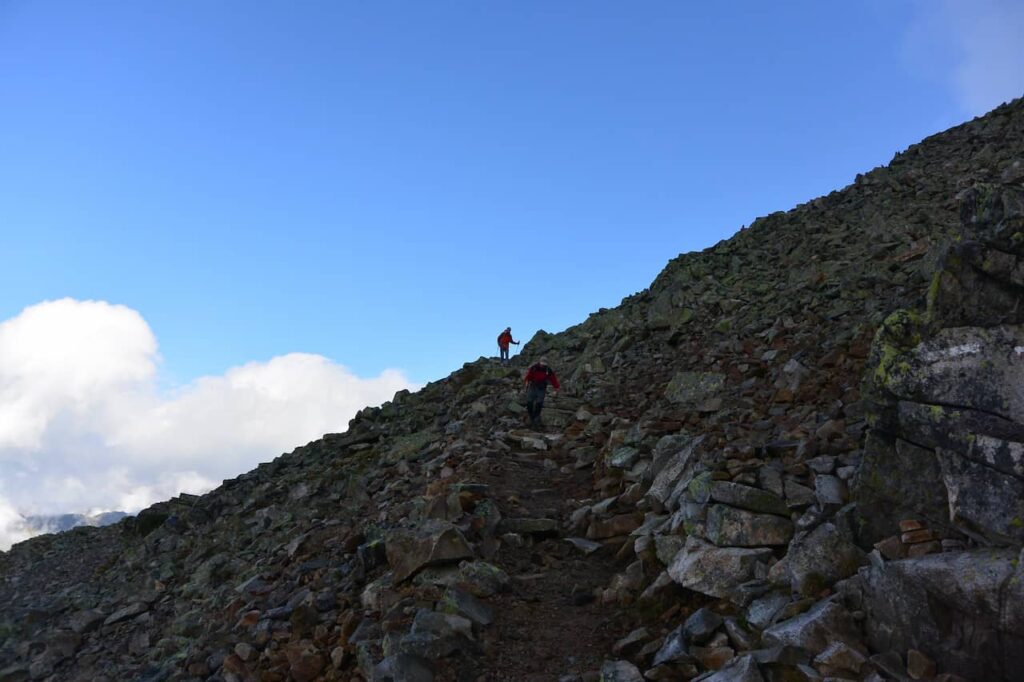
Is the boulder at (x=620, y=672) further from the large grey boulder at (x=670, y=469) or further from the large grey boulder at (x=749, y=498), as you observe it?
the large grey boulder at (x=670, y=469)

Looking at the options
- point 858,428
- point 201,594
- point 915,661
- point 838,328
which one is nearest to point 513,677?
point 915,661

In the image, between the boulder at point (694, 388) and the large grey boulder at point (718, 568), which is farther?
the boulder at point (694, 388)

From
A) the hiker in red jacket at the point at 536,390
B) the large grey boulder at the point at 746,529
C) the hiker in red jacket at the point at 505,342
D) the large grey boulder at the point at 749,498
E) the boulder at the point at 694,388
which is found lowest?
the large grey boulder at the point at 746,529

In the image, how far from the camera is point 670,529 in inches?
392

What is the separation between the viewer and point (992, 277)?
7.75m

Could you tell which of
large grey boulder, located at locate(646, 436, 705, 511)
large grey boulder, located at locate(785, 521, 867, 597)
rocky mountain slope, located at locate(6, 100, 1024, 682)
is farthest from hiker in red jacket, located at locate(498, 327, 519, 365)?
large grey boulder, located at locate(785, 521, 867, 597)

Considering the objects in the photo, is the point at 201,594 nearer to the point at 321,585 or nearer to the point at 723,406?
the point at 321,585

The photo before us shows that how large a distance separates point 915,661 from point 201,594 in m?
14.8

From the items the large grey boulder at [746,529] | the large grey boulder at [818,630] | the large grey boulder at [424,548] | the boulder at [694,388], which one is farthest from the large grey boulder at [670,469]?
the large grey boulder at [818,630]

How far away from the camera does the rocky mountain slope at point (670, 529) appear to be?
672 centimetres

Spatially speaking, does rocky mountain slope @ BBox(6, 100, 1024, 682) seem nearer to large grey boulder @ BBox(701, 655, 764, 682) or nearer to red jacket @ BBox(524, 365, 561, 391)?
large grey boulder @ BBox(701, 655, 764, 682)

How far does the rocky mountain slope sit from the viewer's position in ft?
22.0

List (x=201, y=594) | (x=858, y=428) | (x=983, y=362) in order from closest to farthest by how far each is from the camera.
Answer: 1. (x=983, y=362)
2. (x=858, y=428)
3. (x=201, y=594)

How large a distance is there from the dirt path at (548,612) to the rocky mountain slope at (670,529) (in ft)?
0.15
